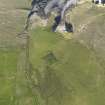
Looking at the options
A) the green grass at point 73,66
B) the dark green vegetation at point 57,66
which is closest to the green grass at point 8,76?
the dark green vegetation at point 57,66

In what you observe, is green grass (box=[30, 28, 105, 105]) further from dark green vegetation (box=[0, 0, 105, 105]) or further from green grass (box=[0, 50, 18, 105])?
Answer: green grass (box=[0, 50, 18, 105])

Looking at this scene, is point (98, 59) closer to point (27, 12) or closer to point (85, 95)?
point (85, 95)

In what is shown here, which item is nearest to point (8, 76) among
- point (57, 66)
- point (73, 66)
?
point (57, 66)

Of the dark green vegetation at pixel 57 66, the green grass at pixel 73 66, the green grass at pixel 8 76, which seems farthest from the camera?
the green grass at pixel 8 76

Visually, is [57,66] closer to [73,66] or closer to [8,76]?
[73,66]

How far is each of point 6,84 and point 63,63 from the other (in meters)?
5.08

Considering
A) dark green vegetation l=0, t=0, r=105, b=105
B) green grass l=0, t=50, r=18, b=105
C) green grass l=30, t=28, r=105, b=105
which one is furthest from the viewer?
green grass l=0, t=50, r=18, b=105

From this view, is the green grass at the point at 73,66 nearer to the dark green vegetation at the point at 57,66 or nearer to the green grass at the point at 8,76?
the dark green vegetation at the point at 57,66

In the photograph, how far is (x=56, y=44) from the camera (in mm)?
30516

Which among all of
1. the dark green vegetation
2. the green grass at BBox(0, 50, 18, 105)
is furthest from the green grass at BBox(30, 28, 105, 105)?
the green grass at BBox(0, 50, 18, 105)

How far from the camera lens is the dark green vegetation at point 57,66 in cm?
2641

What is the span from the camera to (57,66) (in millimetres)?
28453

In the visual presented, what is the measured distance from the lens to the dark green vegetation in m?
26.4

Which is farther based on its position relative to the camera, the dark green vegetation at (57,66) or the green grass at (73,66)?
the dark green vegetation at (57,66)
